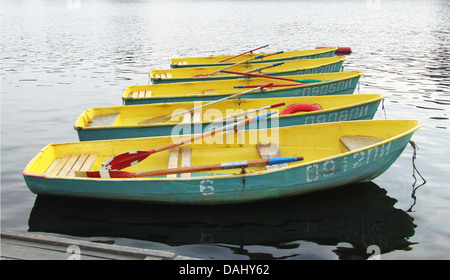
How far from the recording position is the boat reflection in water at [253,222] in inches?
267

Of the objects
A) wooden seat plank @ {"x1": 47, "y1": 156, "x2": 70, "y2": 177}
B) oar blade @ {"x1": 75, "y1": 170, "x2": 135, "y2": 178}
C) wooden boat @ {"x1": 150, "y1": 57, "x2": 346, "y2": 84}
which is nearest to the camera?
oar blade @ {"x1": 75, "y1": 170, "x2": 135, "y2": 178}

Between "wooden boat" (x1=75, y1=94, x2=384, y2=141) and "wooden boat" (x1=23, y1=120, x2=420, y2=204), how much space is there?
110 cm

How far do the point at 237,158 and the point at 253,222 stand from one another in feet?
6.27

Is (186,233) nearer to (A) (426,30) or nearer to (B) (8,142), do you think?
(B) (8,142)

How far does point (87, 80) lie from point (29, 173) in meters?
13.9

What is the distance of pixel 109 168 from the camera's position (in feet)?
25.7

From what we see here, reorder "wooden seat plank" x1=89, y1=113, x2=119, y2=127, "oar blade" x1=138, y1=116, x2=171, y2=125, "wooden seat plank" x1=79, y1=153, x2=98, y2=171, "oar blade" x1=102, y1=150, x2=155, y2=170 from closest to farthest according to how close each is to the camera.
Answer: "oar blade" x1=102, y1=150, x2=155, y2=170
"wooden seat plank" x1=79, y1=153, x2=98, y2=171
"wooden seat plank" x1=89, y1=113, x2=119, y2=127
"oar blade" x1=138, y1=116, x2=171, y2=125

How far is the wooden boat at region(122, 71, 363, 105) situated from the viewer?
12055 mm

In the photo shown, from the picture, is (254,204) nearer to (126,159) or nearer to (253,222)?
(253,222)

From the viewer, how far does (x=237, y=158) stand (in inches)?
348

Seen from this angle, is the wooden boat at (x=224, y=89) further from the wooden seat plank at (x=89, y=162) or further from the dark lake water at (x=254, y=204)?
the wooden seat plank at (x=89, y=162)

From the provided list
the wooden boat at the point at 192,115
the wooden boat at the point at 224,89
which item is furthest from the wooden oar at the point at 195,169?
the wooden boat at the point at 224,89

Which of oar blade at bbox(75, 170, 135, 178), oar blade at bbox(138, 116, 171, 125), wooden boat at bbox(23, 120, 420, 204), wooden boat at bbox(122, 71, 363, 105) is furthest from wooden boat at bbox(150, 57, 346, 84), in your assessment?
oar blade at bbox(75, 170, 135, 178)

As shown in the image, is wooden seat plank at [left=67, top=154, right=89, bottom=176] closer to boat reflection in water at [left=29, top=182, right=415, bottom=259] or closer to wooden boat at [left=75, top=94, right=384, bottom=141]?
boat reflection in water at [left=29, top=182, right=415, bottom=259]
